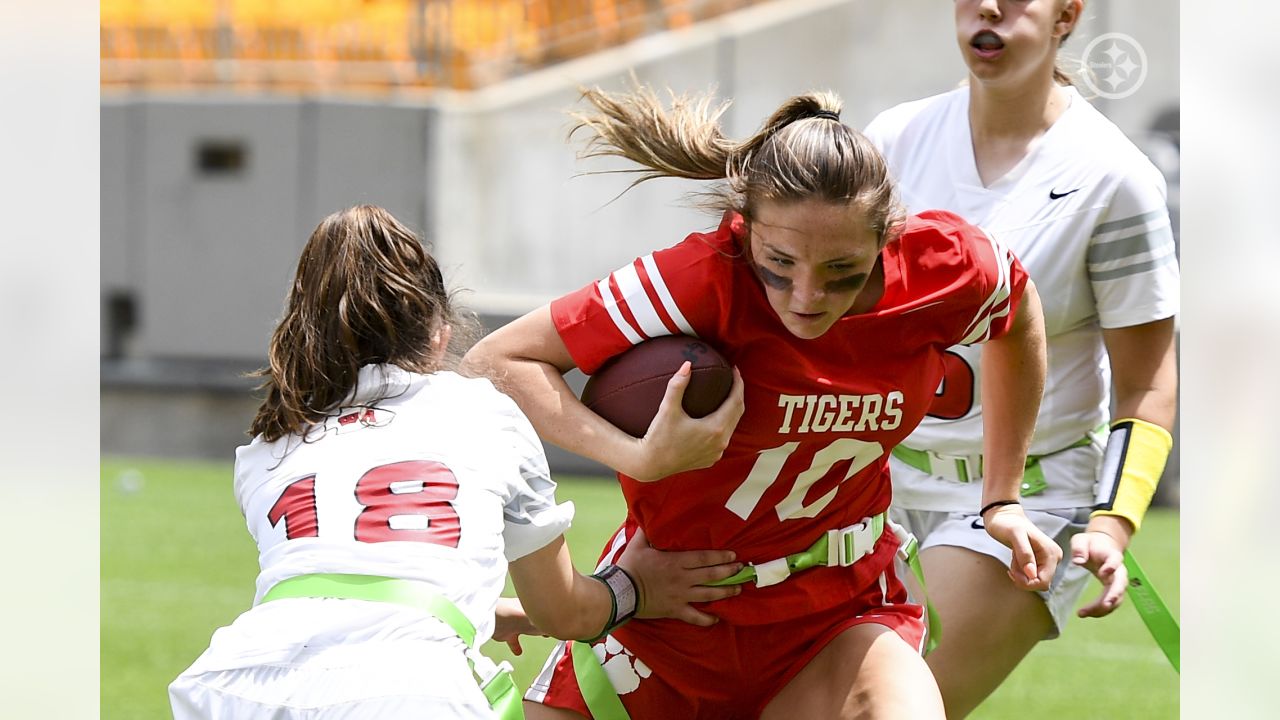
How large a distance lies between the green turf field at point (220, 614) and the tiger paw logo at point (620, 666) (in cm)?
299

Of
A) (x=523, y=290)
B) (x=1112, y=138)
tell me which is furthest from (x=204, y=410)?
(x=1112, y=138)

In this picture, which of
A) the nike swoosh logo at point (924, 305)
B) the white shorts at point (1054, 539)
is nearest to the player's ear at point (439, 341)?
the nike swoosh logo at point (924, 305)

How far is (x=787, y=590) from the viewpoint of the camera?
9.34 ft

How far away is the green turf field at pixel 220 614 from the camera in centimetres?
592

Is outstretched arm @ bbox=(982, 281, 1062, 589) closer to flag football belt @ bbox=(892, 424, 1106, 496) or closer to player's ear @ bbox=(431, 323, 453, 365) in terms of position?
flag football belt @ bbox=(892, 424, 1106, 496)

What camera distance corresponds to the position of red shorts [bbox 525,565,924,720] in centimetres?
285

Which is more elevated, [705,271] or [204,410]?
[705,271]

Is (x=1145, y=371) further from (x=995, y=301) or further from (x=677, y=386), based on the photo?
(x=677, y=386)

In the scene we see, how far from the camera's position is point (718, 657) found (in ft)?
9.38

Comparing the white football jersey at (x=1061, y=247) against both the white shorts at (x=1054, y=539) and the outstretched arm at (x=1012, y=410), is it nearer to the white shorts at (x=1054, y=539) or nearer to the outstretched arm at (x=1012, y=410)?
the white shorts at (x=1054, y=539)

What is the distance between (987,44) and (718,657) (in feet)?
4.96
